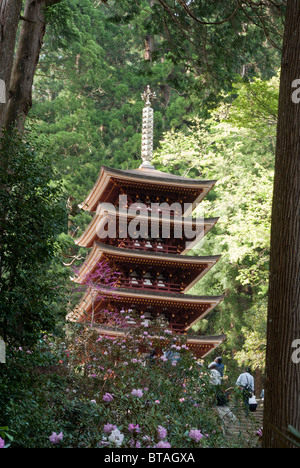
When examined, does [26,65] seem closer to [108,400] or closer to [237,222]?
[108,400]

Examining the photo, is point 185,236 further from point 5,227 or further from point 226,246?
point 5,227

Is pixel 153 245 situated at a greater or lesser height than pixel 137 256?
greater

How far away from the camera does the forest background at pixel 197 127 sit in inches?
406

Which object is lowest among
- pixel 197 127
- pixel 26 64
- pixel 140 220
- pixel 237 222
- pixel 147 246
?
pixel 147 246

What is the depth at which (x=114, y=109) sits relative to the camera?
32.6m

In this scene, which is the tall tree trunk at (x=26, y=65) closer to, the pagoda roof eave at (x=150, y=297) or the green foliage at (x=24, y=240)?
the green foliage at (x=24, y=240)

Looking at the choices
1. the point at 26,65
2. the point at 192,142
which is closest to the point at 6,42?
the point at 26,65

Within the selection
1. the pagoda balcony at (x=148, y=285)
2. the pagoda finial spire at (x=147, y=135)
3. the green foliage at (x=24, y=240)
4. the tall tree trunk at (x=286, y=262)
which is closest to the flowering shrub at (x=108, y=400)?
the green foliage at (x=24, y=240)

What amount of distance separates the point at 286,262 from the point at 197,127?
25450 mm

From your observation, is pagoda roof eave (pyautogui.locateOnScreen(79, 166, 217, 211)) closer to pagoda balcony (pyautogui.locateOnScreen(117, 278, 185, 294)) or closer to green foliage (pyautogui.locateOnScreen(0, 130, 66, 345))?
pagoda balcony (pyautogui.locateOnScreen(117, 278, 185, 294))

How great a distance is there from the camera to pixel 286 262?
4461mm

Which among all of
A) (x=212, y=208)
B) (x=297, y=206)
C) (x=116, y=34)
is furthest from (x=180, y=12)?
(x=116, y=34)

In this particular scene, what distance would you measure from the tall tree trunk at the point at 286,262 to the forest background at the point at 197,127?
16.1 ft

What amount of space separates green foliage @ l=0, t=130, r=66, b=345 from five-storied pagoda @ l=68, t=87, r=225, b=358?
34.8ft
